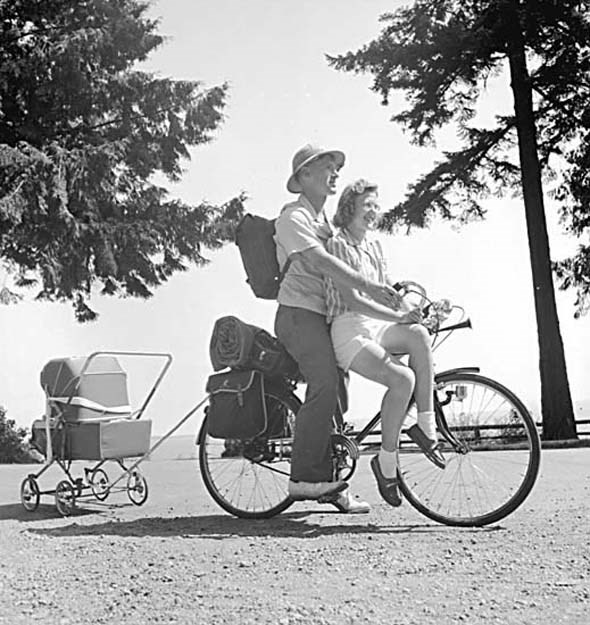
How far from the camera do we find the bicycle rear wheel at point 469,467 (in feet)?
14.4

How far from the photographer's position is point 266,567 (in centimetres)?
342

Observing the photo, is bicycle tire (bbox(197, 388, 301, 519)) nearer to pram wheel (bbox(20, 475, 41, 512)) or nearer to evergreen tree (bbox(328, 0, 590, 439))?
pram wheel (bbox(20, 475, 41, 512))

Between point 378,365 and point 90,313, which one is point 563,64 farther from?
point 378,365

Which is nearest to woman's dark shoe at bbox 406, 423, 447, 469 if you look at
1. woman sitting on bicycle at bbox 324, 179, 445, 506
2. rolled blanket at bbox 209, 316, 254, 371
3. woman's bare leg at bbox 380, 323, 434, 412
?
woman sitting on bicycle at bbox 324, 179, 445, 506

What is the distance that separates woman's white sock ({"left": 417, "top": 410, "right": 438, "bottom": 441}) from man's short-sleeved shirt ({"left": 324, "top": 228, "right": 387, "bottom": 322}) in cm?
57

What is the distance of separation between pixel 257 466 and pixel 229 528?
1.80ft

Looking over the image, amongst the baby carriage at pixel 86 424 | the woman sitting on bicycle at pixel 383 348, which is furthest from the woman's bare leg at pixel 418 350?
the baby carriage at pixel 86 424

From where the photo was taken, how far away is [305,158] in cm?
459

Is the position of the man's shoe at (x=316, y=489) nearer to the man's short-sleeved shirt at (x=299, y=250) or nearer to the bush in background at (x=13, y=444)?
the man's short-sleeved shirt at (x=299, y=250)

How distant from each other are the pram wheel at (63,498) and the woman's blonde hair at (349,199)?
2.07 metres

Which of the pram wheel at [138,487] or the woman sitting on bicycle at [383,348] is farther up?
the woman sitting on bicycle at [383,348]

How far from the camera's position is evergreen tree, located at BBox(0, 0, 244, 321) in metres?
13.8

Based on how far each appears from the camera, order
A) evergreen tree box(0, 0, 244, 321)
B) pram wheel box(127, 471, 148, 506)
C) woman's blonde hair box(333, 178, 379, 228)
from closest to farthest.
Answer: woman's blonde hair box(333, 178, 379, 228) < pram wheel box(127, 471, 148, 506) < evergreen tree box(0, 0, 244, 321)

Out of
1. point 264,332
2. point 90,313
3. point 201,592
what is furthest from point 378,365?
point 90,313
